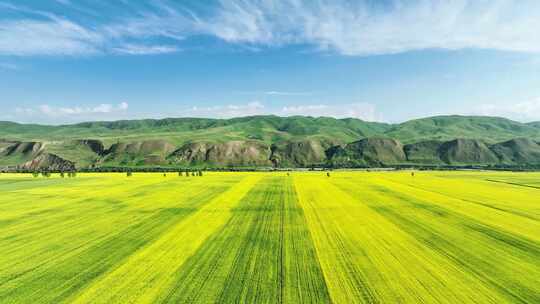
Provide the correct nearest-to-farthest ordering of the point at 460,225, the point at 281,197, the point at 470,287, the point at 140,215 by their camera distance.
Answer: the point at 470,287
the point at 460,225
the point at 140,215
the point at 281,197

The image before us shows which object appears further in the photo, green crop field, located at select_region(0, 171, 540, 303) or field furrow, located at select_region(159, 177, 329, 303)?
green crop field, located at select_region(0, 171, 540, 303)

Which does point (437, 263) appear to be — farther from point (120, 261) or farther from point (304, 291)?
point (120, 261)

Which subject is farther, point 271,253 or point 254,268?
point 271,253

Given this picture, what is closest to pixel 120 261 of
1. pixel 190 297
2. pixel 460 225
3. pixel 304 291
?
pixel 190 297

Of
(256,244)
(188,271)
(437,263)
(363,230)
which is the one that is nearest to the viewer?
(188,271)

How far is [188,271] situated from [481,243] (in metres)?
28.2

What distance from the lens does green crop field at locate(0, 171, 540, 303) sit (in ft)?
65.2

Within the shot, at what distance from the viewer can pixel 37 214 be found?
4450 cm

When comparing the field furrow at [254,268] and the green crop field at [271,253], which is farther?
the green crop field at [271,253]

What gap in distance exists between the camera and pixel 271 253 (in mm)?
27016

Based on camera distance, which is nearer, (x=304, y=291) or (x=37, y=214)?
(x=304, y=291)

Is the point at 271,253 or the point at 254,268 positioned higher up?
the point at 271,253

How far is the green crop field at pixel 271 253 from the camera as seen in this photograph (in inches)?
782

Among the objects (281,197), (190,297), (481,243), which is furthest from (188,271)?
(281,197)
